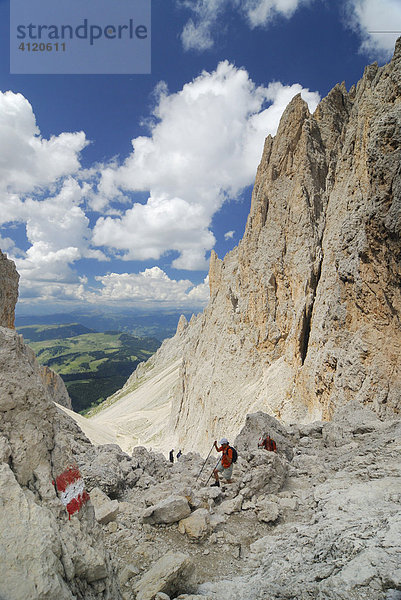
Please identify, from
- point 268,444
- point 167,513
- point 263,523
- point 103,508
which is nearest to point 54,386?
point 268,444

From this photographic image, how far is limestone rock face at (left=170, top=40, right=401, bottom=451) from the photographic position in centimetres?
1509

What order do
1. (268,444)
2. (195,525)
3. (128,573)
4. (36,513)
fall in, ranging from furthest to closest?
(268,444), (195,525), (128,573), (36,513)

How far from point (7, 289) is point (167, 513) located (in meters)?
31.7

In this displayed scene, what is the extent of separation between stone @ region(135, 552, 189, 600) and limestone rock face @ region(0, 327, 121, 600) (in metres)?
0.66

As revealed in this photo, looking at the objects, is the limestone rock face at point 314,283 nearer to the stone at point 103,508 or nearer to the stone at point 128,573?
the stone at point 103,508

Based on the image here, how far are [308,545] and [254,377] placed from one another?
26.8 m

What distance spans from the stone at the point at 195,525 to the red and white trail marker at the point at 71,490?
9.91 ft

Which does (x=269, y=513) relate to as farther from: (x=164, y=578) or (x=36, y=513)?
(x=36, y=513)

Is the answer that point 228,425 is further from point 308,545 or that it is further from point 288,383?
point 308,545

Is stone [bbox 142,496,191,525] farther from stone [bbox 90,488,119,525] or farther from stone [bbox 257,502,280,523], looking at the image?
stone [bbox 257,502,280,523]

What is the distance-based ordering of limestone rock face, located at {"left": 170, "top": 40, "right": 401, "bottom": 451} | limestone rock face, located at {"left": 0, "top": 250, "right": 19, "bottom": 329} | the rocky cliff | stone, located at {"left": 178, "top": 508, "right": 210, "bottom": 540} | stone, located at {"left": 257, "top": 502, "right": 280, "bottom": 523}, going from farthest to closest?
limestone rock face, located at {"left": 0, "top": 250, "right": 19, "bottom": 329}
limestone rock face, located at {"left": 170, "top": 40, "right": 401, "bottom": 451}
stone, located at {"left": 257, "top": 502, "right": 280, "bottom": 523}
stone, located at {"left": 178, "top": 508, "right": 210, "bottom": 540}
the rocky cliff

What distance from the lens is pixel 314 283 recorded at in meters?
26.6

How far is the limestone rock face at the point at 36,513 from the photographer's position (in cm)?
297

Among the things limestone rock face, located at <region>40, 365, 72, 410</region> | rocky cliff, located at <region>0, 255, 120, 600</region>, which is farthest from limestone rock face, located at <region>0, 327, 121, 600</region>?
limestone rock face, located at <region>40, 365, 72, 410</region>
